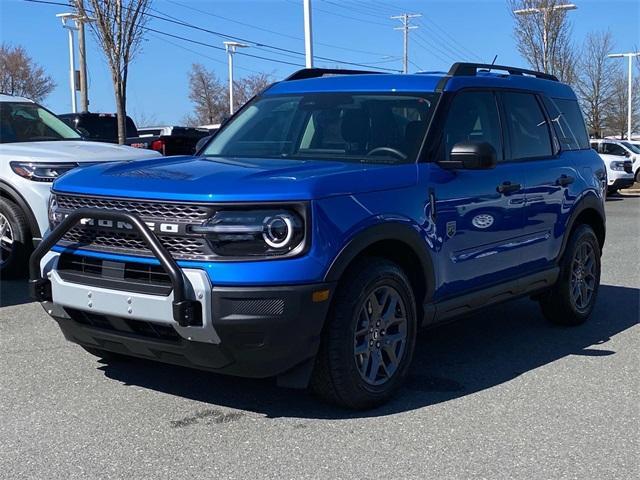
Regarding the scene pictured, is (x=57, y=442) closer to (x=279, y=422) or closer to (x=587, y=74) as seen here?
(x=279, y=422)

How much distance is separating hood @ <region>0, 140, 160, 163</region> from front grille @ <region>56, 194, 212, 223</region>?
3.46 meters

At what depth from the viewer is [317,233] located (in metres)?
4.16

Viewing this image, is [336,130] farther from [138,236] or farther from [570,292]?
[570,292]

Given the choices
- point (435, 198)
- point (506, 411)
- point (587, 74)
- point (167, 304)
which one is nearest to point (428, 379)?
point (506, 411)

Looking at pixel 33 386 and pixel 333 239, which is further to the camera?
pixel 33 386

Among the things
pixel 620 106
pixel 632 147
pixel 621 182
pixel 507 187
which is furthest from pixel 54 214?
pixel 620 106

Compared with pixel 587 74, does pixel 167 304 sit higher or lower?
lower

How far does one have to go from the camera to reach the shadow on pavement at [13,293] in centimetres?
743

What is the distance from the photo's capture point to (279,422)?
449 cm

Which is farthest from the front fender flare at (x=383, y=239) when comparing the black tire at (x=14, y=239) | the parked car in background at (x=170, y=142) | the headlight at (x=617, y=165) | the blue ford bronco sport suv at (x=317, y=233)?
the headlight at (x=617, y=165)

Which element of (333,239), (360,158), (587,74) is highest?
(587,74)

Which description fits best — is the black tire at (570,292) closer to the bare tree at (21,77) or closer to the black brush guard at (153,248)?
the black brush guard at (153,248)

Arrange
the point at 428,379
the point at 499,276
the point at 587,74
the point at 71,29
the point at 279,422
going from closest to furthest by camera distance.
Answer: the point at 279,422 < the point at 428,379 < the point at 499,276 < the point at 71,29 < the point at 587,74

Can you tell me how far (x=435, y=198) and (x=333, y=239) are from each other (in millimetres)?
1014
